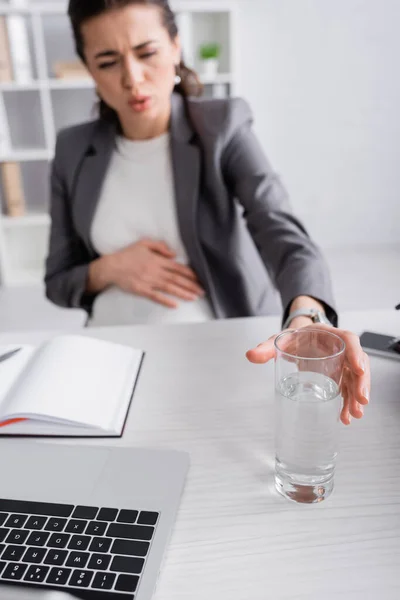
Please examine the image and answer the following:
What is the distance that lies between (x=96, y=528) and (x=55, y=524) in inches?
1.6

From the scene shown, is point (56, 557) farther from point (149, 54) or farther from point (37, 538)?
point (149, 54)

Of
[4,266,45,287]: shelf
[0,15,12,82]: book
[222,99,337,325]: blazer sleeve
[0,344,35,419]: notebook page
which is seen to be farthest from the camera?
[4,266,45,287]: shelf

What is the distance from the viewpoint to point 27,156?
10.1 feet

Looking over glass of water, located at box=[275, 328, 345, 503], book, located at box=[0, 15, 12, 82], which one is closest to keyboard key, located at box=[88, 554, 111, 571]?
glass of water, located at box=[275, 328, 345, 503]

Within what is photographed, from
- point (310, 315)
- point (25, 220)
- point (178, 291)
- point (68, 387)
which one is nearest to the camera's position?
point (68, 387)

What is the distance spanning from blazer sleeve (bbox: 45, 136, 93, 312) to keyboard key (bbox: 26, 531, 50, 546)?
2.98ft

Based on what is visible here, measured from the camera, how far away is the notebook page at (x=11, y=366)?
0.77 meters

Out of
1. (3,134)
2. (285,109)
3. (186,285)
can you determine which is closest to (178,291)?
(186,285)

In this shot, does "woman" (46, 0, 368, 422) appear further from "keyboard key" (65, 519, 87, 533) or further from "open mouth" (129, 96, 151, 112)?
"keyboard key" (65, 519, 87, 533)

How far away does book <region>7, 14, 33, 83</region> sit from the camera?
2.87 m

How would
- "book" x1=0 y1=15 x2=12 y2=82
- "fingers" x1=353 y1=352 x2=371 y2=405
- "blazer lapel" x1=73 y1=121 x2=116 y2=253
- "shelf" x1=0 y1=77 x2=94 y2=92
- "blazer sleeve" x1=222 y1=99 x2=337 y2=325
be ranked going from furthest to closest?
"shelf" x1=0 y1=77 x2=94 y2=92 → "book" x1=0 y1=15 x2=12 y2=82 → "blazer lapel" x1=73 y1=121 x2=116 y2=253 → "blazer sleeve" x1=222 y1=99 x2=337 y2=325 → "fingers" x1=353 y1=352 x2=371 y2=405

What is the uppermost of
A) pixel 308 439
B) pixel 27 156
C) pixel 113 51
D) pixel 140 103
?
pixel 113 51

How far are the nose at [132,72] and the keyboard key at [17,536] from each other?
0.95 meters

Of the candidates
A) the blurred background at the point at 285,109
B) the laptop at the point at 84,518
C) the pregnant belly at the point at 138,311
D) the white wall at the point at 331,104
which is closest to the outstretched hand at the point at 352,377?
the laptop at the point at 84,518
